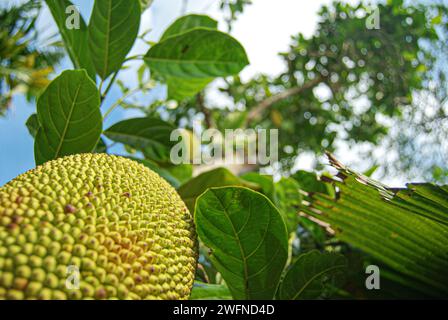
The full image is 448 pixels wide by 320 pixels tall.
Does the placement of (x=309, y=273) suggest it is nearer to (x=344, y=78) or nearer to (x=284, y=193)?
(x=284, y=193)

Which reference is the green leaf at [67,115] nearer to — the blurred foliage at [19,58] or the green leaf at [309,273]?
the green leaf at [309,273]

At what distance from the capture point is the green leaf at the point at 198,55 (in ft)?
2.28

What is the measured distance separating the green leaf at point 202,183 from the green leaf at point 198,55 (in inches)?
7.9

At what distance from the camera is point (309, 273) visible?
53 cm

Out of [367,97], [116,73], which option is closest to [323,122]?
[367,97]

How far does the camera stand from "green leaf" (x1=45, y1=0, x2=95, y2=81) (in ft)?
2.11

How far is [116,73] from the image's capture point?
0.68m

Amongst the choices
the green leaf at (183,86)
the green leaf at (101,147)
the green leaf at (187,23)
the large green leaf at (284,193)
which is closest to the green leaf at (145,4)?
the green leaf at (187,23)

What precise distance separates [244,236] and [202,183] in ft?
1.15

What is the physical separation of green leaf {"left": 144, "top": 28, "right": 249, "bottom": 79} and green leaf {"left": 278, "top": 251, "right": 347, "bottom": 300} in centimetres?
36

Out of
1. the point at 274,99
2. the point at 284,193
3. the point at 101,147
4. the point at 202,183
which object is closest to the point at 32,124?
the point at 101,147
